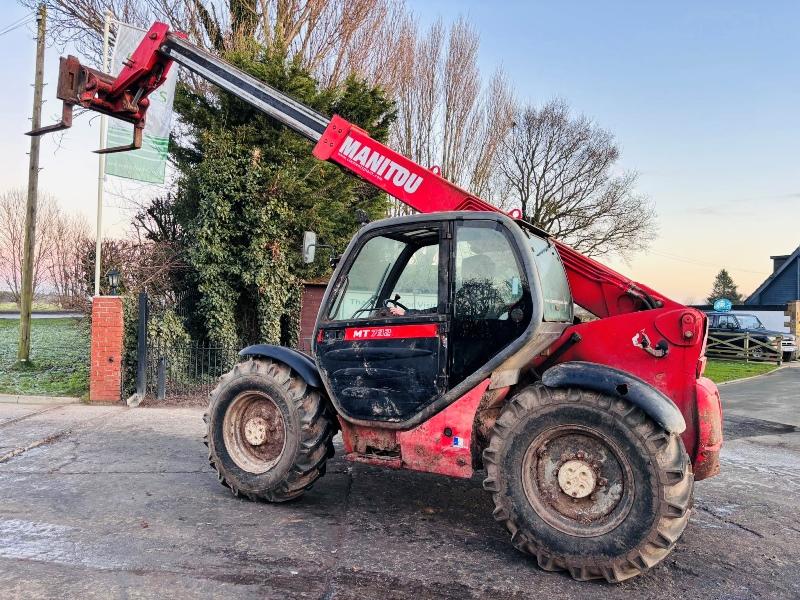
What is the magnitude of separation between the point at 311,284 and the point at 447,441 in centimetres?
812

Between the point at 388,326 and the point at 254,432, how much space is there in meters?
1.54

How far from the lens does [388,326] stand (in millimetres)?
4352

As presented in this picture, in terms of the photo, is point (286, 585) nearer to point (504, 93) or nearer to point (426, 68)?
point (426, 68)

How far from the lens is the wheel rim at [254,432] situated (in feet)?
15.9

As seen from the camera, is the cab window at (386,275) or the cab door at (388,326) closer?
the cab door at (388,326)

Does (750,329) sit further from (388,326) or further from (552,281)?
(388,326)

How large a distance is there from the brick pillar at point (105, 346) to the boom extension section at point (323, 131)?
380 cm

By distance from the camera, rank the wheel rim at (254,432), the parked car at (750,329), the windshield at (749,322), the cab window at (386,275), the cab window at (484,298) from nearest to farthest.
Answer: the cab window at (484,298) → the cab window at (386,275) → the wheel rim at (254,432) → the parked car at (750,329) → the windshield at (749,322)

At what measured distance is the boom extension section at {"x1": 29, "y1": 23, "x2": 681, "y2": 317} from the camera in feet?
16.2

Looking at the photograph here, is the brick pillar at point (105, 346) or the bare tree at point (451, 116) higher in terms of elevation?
the bare tree at point (451, 116)

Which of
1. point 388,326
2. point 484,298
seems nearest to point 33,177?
point 388,326

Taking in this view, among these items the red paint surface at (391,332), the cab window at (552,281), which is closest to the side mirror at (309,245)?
the red paint surface at (391,332)

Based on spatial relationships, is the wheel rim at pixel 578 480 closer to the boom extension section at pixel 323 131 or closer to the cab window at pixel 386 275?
the cab window at pixel 386 275

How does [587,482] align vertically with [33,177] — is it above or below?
below
